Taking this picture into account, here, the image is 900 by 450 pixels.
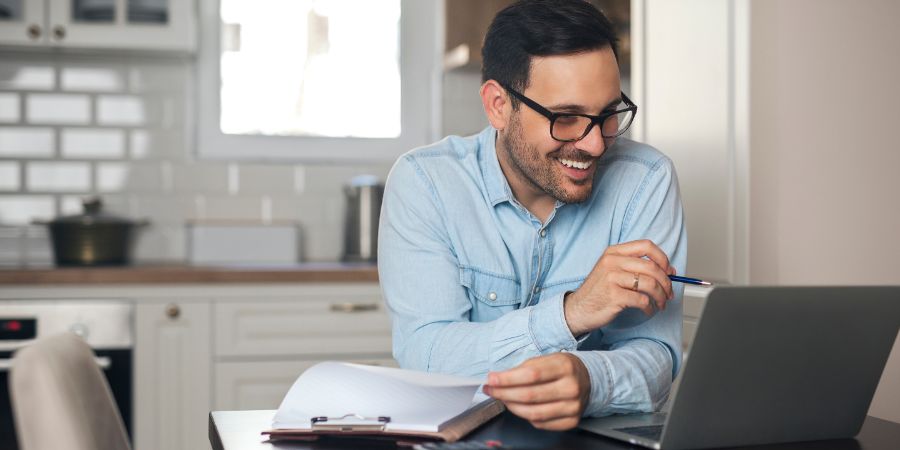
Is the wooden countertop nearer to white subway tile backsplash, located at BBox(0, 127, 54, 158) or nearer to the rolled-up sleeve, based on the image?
white subway tile backsplash, located at BBox(0, 127, 54, 158)

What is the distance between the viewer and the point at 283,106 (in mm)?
3832

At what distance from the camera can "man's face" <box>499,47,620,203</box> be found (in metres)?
1.62

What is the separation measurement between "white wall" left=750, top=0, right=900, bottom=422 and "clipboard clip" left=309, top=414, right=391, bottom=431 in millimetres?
1336

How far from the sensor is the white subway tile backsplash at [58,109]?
11.8 ft

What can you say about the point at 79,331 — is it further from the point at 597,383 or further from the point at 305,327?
the point at 597,383

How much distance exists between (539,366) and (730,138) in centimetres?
126

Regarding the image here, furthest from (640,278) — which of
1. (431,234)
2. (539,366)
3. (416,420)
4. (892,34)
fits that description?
(892,34)

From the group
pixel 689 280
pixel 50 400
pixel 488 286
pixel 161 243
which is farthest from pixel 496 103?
pixel 161 243

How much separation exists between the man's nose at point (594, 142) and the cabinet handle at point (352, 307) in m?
1.70

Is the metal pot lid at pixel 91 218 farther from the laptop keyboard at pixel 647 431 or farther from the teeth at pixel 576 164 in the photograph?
the laptop keyboard at pixel 647 431

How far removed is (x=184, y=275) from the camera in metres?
3.05

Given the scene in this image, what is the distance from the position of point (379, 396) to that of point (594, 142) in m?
0.65

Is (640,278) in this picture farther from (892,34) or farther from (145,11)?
(145,11)

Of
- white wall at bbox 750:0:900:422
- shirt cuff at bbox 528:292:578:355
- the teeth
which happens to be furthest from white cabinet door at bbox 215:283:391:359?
shirt cuff at bbox 528:292:578:355
